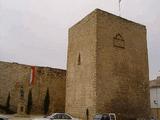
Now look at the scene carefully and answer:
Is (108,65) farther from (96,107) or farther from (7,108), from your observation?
(7,108)

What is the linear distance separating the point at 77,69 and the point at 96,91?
3.38 metres

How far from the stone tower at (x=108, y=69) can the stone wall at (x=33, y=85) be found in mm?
6493

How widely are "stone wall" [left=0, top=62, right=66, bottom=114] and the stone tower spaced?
6493 millimetres

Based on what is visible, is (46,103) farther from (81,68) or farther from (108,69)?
(108,69)

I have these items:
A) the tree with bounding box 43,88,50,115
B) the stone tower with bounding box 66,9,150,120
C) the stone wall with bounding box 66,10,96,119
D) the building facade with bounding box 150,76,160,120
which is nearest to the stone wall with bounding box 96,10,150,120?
the stone tower with bounding box 66,9,150,120

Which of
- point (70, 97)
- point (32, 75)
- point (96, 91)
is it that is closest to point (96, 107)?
point (96, 91)

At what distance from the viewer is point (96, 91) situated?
17641 millimetres

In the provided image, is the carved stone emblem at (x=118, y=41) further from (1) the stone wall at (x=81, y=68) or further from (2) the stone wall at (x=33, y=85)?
(2) the stone wall at (x=33, y=85)

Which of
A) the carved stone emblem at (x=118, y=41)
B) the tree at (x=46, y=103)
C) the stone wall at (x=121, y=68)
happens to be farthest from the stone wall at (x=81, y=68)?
the tree at (x=46, y=103)

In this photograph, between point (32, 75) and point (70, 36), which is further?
point (32, 75)

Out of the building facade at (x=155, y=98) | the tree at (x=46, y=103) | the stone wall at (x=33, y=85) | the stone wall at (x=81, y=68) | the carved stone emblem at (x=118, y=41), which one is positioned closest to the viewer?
the stone wall at (x=81, y=68)

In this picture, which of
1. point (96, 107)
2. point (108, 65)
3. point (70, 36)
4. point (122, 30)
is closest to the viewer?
point (96, 107)

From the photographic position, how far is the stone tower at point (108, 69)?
18.1 meters

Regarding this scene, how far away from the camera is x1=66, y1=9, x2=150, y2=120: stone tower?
59.5 feet
